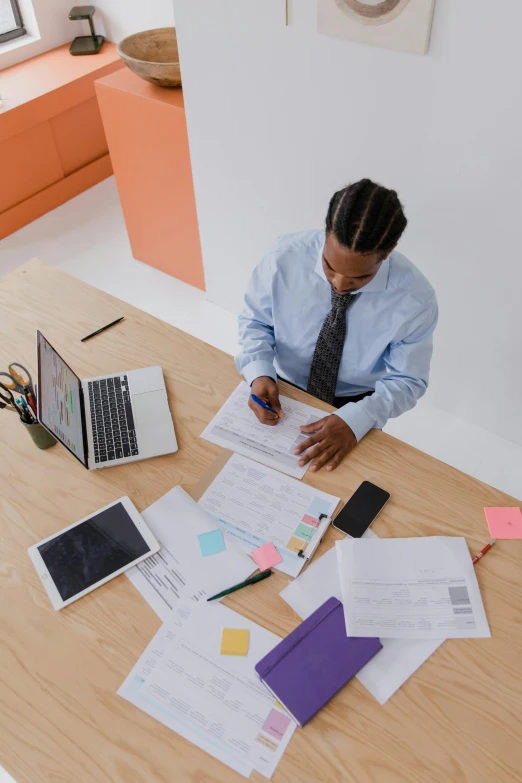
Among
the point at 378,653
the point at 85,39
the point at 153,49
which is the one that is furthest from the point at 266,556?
the point at 85,39

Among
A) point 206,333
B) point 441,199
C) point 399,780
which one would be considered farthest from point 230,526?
point 206,333

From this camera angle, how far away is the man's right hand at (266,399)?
1.49m

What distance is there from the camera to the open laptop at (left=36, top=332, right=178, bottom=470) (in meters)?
1.35

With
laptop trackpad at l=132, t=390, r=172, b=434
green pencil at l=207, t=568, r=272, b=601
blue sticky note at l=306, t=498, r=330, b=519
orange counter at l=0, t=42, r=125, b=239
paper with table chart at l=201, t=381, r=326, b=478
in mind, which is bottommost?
orange counter at l=0, t=42, r=125, b=239

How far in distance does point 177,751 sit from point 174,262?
250 centimetres

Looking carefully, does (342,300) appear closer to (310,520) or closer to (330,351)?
(330,351)

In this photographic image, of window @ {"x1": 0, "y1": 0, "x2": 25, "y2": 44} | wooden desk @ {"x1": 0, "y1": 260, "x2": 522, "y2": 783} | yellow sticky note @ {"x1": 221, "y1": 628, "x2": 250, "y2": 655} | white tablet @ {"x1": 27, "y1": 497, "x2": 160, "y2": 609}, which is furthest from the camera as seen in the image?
window @ {"x1": 0, "y1": 0, "x2": 25, "y2": 44}

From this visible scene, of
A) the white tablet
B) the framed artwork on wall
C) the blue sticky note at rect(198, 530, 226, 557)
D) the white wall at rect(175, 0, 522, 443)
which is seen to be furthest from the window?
the blue sticky note at rect(198, 530, 226, 557)

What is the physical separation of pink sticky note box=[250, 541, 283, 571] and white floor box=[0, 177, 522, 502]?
1.32 metres

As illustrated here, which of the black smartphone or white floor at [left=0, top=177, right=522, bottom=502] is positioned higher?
the black smartphone

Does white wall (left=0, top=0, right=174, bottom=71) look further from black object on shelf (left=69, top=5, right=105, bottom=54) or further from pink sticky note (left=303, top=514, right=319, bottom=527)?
pink sticky note (left=303, top=514, right=319, bottom=527)

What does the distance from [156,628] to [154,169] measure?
2.22 meters

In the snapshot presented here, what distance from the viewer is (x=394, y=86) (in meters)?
1.85

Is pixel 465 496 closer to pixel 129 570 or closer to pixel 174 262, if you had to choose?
pixel 129 570
